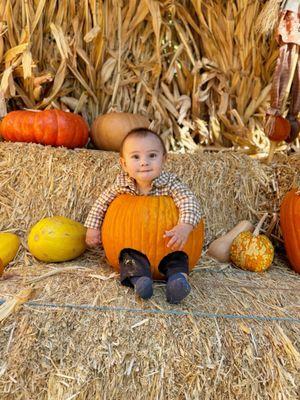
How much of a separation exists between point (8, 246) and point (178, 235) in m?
0.84

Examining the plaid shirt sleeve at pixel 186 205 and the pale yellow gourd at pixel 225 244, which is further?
the pale yellow gourd at pixel 225 244

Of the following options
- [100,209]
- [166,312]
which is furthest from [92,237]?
[166,312]

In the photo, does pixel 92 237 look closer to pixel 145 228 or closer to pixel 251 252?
pixel 145 228

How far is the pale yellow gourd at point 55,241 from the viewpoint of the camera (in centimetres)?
210

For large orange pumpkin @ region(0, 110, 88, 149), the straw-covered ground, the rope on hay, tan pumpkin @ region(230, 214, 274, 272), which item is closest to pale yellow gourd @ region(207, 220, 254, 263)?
tan pumpkin @ region(230, 214, 274, 272)

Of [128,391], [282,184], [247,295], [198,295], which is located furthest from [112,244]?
[282,184]

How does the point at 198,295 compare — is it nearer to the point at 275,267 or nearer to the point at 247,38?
the point at 275,267

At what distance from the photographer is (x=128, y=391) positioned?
4.43 feet

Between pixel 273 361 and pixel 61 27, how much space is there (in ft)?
8.53

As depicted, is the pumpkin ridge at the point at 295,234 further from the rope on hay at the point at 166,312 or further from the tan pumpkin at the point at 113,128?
the tan pumpkin at the point at 113,128

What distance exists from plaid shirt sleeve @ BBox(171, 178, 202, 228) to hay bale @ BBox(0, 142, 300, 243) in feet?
1.72

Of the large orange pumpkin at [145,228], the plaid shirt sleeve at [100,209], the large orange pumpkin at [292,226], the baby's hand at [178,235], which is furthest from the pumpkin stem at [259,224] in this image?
the plaid shirt sleeve at [100,209]

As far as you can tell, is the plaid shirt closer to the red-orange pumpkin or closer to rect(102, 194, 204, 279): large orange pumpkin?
rect(102, 194, 204, 279): large orange pumpkin

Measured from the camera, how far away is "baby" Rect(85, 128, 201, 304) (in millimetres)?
1641
